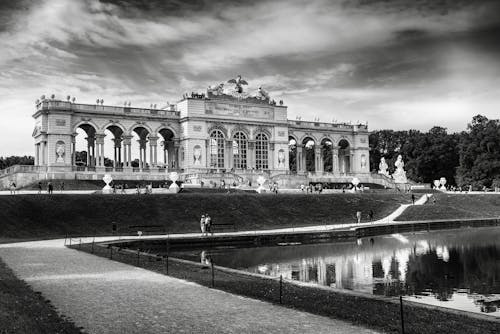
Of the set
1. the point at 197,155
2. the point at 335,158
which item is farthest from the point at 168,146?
the point at 335,158

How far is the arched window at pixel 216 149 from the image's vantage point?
77.4 m

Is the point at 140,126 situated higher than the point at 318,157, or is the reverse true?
the point at 140,126

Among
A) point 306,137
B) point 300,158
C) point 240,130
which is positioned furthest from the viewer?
point 306,137

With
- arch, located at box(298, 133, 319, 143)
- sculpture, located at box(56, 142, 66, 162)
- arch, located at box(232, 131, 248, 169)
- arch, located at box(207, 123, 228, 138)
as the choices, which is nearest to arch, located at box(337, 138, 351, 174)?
arch, located at box(298, 133, 319, 143)

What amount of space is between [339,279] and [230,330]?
1051 cm

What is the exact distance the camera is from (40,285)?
54.5 ft

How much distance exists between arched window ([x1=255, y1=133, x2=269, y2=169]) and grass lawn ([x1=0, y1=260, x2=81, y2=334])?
6595 centimetres

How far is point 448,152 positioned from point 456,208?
51.7 meters

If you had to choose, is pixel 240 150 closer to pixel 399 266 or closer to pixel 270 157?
pixel 270 157

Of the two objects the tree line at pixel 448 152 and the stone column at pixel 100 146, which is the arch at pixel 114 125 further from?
the tree line at pixel 448 152

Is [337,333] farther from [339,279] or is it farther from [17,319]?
[339,279]

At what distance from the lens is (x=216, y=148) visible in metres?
77.6

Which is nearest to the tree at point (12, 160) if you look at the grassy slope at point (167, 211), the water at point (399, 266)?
the grassy slope at point (167, 211)

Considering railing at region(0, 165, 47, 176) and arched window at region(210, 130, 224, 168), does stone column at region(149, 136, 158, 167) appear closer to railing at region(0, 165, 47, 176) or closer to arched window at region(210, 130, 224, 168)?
arched window at region(210, 130, 224, 168)
